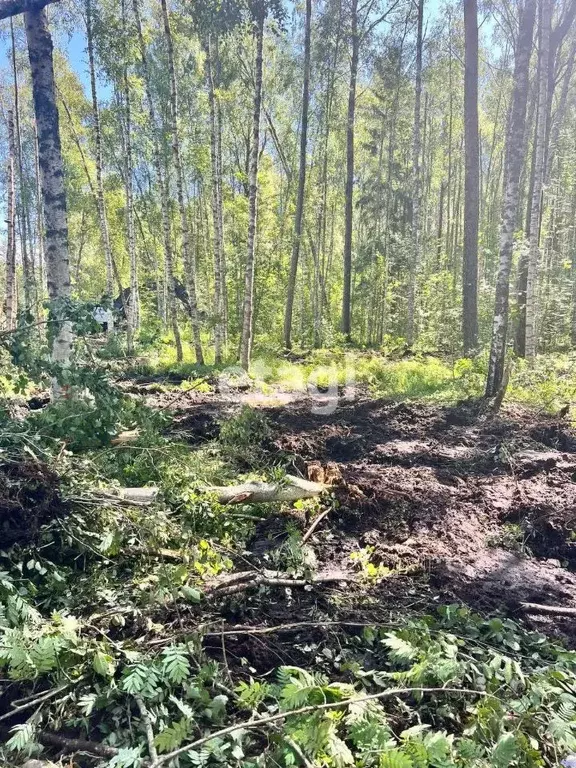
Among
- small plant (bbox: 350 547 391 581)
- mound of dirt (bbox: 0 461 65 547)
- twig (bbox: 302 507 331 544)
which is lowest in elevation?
small plant (bbox: 350 547 391 581)

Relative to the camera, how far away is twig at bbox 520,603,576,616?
2633 millimetres

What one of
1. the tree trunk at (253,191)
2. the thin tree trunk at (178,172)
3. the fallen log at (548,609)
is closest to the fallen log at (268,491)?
the fallen log at (548,609)

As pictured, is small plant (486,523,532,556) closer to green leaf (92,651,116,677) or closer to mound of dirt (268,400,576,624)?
mound of dirt (268,400,576,624)

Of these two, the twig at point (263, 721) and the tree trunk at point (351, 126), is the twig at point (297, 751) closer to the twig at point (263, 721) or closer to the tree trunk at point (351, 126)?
the twig at point (263, 721)

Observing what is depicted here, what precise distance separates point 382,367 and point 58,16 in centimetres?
1198

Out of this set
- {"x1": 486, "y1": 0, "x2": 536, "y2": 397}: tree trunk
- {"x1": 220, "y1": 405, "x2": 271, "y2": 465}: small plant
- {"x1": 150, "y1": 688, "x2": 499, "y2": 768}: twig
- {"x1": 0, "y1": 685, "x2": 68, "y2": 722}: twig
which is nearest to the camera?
{"x1": 150, "y1": 688, "x2": 499, "y2": 768}: twig

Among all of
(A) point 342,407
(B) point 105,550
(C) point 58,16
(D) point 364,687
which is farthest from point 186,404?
(C) point 58,16

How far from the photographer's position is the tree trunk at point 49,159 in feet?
17.5

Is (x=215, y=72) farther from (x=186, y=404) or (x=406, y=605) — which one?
(x=406, y=605)

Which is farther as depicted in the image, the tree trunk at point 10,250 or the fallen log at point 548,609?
the tree trunk at point 10,250

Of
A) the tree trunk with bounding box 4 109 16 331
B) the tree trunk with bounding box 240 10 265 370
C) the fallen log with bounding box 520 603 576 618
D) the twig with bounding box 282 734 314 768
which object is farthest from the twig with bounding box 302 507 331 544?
the tree trunk with bounding box 4 109 16 331

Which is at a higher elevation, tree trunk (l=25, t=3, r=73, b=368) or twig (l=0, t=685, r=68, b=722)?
tree trunk (l=25, t=3, r=73, b=368)

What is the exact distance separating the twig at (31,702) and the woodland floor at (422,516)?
2.15 feet

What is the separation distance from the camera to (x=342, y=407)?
7551 mm
